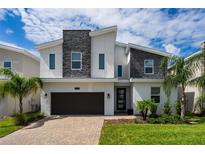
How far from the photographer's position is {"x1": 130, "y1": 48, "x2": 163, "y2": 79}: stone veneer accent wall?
19.1 m

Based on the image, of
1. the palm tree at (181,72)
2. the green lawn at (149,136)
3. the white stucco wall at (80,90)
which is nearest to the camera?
the green lawn at (149,136)

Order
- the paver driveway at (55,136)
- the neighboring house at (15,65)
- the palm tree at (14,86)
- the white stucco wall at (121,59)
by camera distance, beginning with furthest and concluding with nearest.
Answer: the white stucco wall at (121,59), the neighboring house at (15,65), the palm tree at (14,86), the paver driveway at (55,136)

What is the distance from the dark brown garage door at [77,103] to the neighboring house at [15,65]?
3.93 metres

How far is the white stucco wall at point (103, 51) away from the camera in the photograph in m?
18.5

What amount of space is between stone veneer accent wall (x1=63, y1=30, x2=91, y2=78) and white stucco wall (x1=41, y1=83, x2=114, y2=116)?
0.85 metres

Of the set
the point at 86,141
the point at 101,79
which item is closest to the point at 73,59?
the point at 101,79

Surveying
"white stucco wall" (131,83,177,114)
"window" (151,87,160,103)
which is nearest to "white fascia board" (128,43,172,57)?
"white stucco wall" (131,83,177,114)

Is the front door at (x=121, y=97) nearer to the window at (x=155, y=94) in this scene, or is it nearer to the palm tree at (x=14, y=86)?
the window at (x=155, y=94)

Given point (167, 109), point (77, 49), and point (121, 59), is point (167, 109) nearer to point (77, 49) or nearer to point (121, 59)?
point (121, 59)

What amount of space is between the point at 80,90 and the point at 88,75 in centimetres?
144

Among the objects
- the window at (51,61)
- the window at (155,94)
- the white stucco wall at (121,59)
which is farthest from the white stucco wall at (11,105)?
the window at (155,94)

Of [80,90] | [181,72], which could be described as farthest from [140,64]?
[80,90]

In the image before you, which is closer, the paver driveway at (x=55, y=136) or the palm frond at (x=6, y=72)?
the paver driveway at (x=55, y=136)
